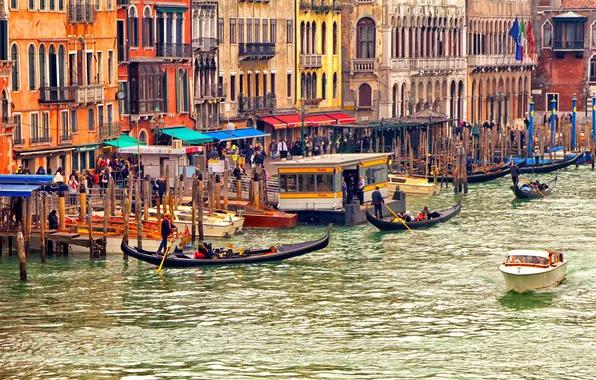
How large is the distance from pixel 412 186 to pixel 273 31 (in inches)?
643

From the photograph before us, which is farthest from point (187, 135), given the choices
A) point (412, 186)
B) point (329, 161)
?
point (329, 161)

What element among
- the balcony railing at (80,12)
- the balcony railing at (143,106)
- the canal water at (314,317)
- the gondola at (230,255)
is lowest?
the canal water at (314,317)

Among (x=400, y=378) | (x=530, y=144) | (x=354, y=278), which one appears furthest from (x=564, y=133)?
(x=400, y=378)

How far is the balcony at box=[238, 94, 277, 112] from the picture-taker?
281ft

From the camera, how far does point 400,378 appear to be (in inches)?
1576

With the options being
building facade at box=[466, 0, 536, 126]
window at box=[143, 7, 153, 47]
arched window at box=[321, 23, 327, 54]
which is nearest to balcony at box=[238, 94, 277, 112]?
arched window at box=[321, 23, 327, 54]

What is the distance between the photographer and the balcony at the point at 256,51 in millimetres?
85812

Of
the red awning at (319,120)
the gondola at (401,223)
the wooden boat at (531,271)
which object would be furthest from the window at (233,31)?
the wooden boat at (531,271)

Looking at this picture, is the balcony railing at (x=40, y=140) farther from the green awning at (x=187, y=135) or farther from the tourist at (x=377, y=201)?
the tourist at (x=377, y=201)

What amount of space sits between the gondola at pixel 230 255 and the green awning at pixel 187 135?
21937 mm

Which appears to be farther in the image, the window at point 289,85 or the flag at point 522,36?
the flag at point 522,36

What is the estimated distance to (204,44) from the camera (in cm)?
8112

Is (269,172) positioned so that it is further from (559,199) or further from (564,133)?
(564,133)

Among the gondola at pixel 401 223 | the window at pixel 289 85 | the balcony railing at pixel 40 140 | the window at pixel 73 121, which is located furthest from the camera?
the window at pixel 289 85
